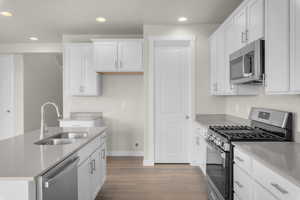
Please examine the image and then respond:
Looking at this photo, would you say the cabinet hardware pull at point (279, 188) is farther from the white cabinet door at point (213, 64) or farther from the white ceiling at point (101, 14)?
the white ceiling at point (101, 14)

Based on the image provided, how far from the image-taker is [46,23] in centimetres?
411

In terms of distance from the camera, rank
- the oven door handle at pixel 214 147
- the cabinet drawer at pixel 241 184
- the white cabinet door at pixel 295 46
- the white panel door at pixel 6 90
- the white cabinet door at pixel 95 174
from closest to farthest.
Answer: the white cabinet door at pixel 295 46, the cabinet drawer at pixel 241 184, the oven door handle at pixel 214 147, the white cabinet door at pixel 95 174, the white panel door at pixel 6 90

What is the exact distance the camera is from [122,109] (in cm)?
491

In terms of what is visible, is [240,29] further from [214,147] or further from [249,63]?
[214,147]

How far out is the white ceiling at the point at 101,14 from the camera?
3.21 meters

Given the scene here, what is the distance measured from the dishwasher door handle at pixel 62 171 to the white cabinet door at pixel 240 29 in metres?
2.12

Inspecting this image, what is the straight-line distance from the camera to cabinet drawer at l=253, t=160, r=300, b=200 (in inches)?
44.8

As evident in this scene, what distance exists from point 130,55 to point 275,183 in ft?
11.5

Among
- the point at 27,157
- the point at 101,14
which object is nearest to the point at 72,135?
the point at 27,157

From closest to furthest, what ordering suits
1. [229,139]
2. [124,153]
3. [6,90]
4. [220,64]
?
[229,139] < [220,64] < [124,153] < [6,90]

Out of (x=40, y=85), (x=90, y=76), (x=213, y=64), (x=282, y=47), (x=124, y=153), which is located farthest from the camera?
(x=40, y=85)

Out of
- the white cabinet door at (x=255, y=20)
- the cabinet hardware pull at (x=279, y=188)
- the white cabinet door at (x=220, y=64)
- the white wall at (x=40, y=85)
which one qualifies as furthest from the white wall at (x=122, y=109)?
the cabinet hardware pull at (x=279, y=188)

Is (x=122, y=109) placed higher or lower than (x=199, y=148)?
higher

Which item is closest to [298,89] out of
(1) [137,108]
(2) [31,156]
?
(2) [31,156]
